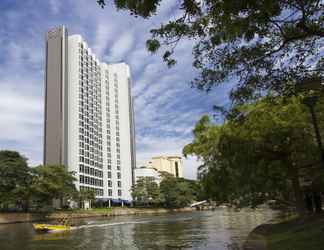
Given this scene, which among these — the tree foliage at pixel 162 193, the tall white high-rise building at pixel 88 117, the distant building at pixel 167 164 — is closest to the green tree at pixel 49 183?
the tall white high-rise building at pixel 88 117

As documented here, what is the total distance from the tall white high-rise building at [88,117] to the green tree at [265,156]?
75.8 metres

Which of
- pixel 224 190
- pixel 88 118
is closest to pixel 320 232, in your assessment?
pixel 224 190

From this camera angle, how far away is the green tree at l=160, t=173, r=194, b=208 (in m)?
110

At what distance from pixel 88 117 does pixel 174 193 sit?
1403 inches

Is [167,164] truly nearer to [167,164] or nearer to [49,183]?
[167,164]

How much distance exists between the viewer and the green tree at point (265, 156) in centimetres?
1970

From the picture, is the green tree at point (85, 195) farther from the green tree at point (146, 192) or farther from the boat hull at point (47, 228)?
the boat hull at point (47, 228)

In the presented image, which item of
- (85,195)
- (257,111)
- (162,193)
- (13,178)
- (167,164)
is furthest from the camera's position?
(167,164)

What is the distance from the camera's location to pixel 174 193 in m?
110

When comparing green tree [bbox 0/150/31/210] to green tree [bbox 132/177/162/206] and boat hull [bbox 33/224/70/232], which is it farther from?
green tree [bbox 132/177/162/206]

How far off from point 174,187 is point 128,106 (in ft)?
108

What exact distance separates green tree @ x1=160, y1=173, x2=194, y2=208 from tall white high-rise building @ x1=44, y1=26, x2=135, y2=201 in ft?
46.8

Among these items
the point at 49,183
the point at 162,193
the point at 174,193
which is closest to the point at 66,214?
the point at 49,183

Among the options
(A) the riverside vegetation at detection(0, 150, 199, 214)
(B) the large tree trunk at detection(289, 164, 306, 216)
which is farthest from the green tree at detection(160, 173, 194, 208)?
(B) the large tree trunk at detection(289, 164, 306, 216)
